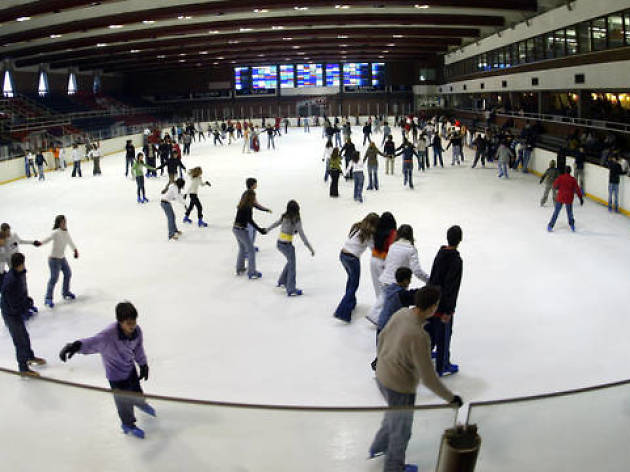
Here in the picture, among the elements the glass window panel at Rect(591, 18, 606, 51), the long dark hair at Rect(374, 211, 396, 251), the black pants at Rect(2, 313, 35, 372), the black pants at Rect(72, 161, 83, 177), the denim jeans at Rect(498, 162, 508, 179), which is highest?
the glass window panel at Rect(591, 18, 606, 51)

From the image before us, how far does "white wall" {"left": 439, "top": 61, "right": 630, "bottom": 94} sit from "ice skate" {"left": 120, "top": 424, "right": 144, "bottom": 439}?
19955mm

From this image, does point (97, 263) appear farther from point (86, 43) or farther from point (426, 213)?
point (86, 43)

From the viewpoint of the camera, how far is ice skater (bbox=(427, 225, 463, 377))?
19.8 feet

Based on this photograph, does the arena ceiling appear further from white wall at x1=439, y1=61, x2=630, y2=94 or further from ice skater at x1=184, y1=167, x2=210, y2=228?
ice skater at x1=184, y1=167, x2=210, y2=228

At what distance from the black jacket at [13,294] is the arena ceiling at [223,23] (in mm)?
18693

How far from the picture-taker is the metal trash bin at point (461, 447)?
3355mm

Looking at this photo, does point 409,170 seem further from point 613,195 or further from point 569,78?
point 569,78

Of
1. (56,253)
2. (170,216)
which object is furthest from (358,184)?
(56,253)

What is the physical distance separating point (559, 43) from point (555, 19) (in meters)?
0.96

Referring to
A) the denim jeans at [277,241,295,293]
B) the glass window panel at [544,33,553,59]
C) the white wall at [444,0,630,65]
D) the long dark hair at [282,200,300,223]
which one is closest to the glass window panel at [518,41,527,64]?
the white wall at [444,0,630,65]

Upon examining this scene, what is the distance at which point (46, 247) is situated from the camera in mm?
12930

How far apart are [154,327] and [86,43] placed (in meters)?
30.9

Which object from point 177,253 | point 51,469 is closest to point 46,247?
point 177,253

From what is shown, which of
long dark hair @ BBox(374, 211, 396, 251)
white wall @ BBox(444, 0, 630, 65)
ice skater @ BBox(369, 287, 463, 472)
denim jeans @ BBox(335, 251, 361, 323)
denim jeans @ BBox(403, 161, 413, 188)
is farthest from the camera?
white wall @ BBox(444, 0, 630, 65)
